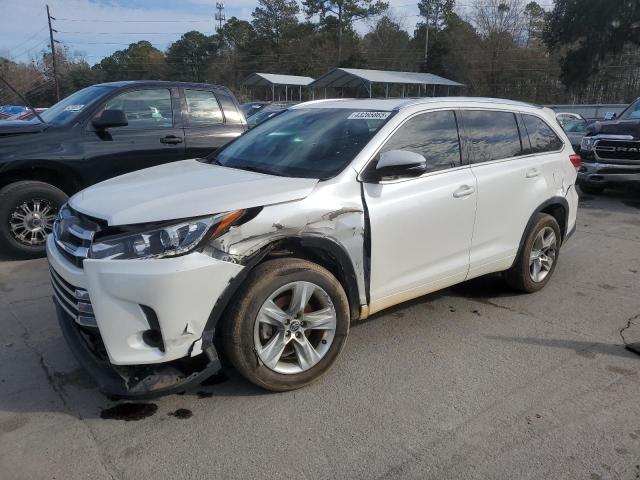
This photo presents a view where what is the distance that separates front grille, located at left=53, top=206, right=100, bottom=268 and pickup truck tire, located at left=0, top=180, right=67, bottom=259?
275 cm

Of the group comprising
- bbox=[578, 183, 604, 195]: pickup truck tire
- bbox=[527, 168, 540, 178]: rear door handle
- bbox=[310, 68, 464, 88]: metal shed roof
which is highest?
bbox=[310, 68, 464, 88]: metal shed roof

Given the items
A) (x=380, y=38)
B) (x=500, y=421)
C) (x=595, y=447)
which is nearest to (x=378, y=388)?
(x=500, y=421)

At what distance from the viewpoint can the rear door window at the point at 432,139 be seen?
378cm

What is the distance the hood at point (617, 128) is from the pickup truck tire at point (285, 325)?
8369 mm

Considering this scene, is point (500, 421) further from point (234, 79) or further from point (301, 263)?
point (234, 79)

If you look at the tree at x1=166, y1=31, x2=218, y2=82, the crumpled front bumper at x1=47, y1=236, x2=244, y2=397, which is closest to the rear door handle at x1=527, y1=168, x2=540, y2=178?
the crumpled front bumper at x1=47, y1=236, x2=244, y2=397

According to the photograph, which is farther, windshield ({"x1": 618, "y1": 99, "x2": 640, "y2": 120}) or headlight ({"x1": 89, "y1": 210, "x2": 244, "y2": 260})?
windshield ({"x1": 618, "y1": 99, "x2": 640, "y2": 120})

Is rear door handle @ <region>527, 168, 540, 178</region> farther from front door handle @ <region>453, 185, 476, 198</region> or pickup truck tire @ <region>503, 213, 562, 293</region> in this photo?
front door handle @ <region>453, 185, 476, 198</region>

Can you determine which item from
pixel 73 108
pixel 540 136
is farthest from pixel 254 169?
pixel 73 108

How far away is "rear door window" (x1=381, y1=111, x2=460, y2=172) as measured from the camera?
3.78 meters

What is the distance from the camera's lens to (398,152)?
3453 mm

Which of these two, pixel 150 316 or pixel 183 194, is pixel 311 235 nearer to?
pixel 183 194

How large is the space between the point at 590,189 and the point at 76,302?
34.0 ft

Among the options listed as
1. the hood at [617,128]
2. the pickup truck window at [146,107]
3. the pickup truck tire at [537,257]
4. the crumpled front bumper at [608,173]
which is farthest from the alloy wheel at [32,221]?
the hood at [617,128]
